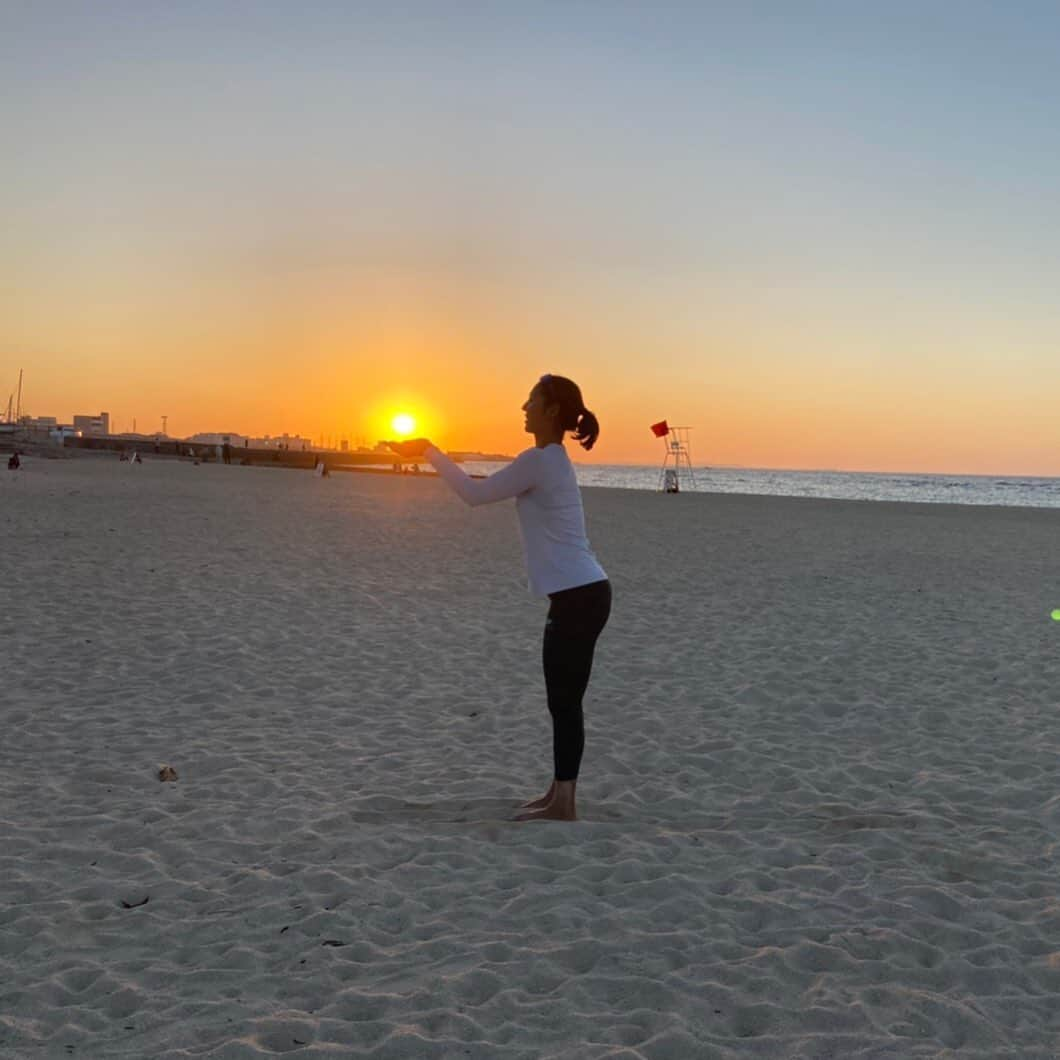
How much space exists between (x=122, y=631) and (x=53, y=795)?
15.1 feet

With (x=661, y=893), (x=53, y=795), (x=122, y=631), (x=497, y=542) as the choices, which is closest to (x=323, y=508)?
(x=497, y=542)

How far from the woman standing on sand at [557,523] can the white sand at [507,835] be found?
0.97 meters

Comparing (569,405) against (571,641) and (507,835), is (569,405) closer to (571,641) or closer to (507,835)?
(571,641)

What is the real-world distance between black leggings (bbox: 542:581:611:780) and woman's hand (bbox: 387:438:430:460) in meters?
0.91

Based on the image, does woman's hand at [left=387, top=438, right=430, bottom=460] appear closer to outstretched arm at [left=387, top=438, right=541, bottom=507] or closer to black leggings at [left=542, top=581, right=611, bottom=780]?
outstretched arm at [left=387, top=438, right=541, bottom=507]

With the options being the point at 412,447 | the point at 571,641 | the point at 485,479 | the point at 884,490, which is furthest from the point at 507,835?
the point at 884,490

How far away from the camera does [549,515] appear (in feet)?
15.1

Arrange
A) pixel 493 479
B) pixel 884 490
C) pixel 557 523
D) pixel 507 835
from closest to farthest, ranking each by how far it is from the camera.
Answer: pixel 493 479
pixel 557 523
pixel 507 835
pixel 884 490

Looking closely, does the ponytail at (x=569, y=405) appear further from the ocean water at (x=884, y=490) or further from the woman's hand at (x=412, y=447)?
the ocean water at (x=884, y=490)

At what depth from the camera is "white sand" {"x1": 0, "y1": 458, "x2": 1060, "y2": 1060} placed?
3.29 meters

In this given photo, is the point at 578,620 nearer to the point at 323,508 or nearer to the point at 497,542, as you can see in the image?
the point at 497,542

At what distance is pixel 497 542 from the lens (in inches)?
777

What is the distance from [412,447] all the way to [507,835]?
2004 mm

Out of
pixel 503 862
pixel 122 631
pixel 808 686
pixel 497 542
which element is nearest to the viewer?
pixel 503 862
